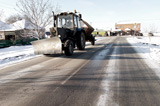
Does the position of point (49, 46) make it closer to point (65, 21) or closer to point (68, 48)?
point (68, 48)

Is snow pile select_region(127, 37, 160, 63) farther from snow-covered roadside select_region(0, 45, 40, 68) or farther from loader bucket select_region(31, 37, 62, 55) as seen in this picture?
snow-covered roadside select_region(0, 45, 40, 68)

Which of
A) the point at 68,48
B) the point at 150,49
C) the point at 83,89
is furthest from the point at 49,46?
the point at 150,49

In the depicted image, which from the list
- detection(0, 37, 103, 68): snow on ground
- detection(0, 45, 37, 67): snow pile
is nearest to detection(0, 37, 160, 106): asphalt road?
detection(0, 37, 103, 68): snow on ground

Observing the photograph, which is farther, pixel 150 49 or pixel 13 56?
pixel 150 49

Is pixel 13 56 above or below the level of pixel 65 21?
below

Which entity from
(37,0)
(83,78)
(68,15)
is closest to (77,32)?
(68,15)

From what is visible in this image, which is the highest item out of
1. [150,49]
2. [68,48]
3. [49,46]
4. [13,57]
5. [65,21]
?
[65,21]

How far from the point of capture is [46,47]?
7.29 m

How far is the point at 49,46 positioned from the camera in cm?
717

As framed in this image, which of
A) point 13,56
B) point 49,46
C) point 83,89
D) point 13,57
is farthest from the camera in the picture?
point 13,56

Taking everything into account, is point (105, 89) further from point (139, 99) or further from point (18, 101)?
point (18, 101)

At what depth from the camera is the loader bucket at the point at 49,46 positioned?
6.89 metres

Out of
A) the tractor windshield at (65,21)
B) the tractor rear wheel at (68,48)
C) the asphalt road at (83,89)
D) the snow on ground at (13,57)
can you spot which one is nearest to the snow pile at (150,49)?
the asphalt road at (83,89)

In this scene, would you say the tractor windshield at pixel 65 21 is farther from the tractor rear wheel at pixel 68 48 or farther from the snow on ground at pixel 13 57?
the snow on ground at pixel 13 57
